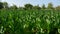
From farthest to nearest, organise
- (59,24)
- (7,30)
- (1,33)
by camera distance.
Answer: (59,24) → (7,30) → (1,33)

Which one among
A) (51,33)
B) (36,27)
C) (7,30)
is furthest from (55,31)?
(7,30)

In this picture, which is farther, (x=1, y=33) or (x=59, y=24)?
(x=59, y=24)

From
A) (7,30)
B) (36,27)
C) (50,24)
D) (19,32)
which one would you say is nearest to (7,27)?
(7,30)

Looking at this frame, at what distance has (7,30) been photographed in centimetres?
495

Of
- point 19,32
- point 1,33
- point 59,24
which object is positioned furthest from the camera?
point 59,24

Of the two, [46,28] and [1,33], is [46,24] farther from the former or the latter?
[1,33]

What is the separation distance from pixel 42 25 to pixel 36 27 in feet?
1.34

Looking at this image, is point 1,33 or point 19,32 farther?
point 1,33

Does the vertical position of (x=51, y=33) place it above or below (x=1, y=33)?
below

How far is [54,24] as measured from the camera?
5223 millimetres

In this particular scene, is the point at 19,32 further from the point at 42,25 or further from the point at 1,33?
the point at 42,25

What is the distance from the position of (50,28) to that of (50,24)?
0.11 metres

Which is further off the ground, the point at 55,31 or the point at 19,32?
the point at 19,32

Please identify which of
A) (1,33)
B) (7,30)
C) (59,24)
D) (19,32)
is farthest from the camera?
(59,24)
